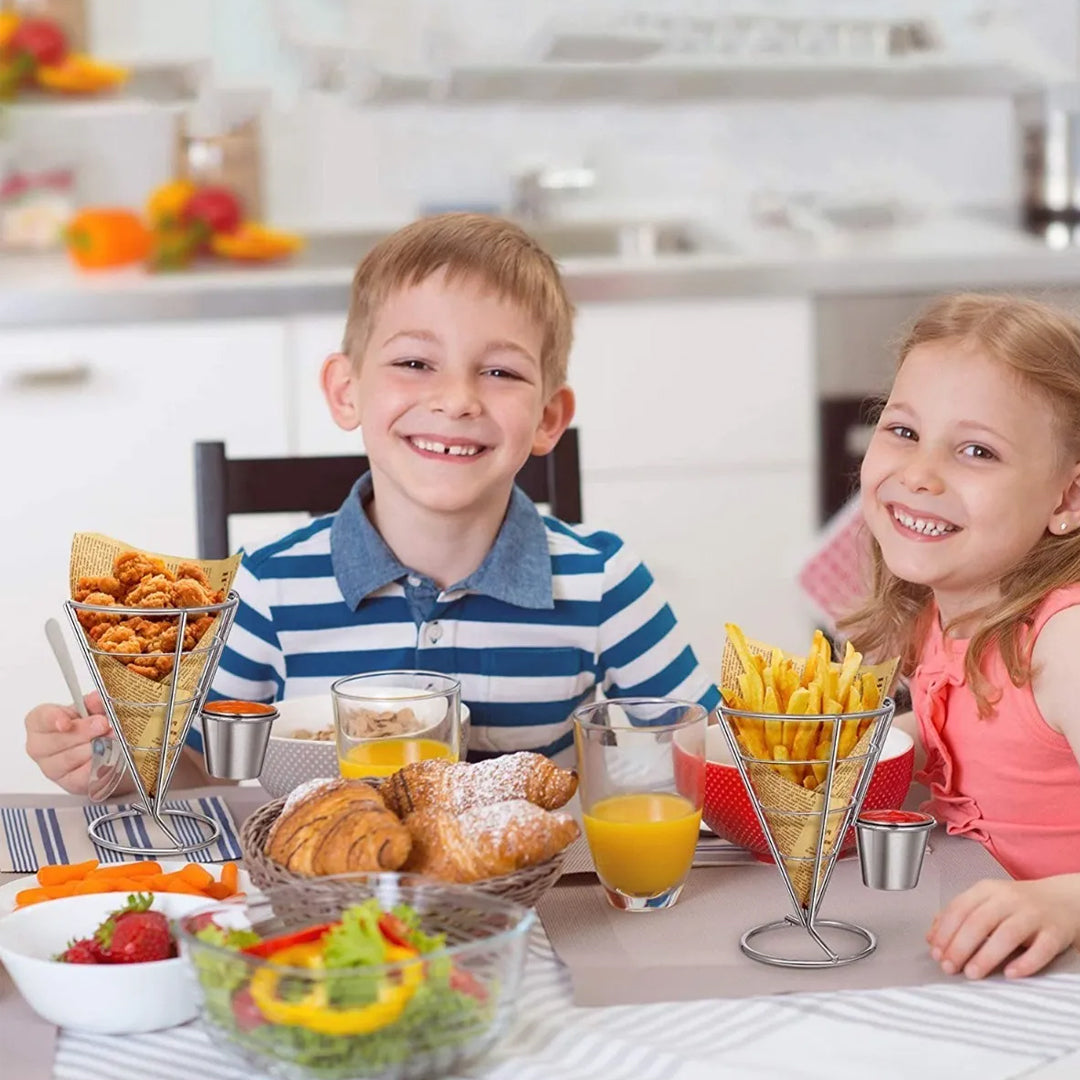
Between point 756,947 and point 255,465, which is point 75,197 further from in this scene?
point 756,947

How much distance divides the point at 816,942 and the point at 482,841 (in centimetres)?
21

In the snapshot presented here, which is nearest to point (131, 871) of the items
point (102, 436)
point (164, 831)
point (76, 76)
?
point (164, 831)

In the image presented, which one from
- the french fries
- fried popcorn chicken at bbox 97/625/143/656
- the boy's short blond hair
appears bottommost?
the french fries

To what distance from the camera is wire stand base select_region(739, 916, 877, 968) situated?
91cm

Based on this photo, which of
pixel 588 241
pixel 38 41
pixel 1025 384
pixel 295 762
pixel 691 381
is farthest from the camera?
pixel 588 241

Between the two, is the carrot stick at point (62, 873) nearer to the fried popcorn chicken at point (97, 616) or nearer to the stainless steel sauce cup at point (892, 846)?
the fried popcorn chicken at point (97, 616)

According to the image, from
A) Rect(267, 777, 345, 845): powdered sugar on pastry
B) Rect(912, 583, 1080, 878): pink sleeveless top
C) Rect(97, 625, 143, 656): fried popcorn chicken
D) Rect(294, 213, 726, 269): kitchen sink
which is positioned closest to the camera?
Rect(267, 777, 345, 845): powdered sugar on pastry

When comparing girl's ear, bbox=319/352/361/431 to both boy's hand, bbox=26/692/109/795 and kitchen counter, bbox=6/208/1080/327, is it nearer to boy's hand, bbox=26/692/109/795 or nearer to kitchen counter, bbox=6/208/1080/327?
boy's hand, bbox=26/692/109/795

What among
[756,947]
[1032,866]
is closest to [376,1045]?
[756,947]

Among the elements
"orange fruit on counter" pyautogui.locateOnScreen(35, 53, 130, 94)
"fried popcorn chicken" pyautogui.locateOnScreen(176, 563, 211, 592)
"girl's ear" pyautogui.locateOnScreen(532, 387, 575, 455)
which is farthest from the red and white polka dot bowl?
"orange fruit on counter" pyautogui.locateOnScreen(35, 53, 130, 94)

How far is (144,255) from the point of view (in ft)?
Result: 11.0

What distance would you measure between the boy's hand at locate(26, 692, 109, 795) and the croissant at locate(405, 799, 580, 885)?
39 centimetres

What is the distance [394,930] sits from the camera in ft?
2.54

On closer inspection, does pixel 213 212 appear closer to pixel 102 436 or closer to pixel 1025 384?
pixel 102 436
